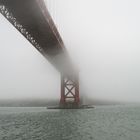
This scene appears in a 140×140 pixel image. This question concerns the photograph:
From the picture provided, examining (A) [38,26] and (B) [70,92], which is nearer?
(A) [38,26]

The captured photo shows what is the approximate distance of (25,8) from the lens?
23.5 metres

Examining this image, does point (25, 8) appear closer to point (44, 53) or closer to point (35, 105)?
point (44, 53)

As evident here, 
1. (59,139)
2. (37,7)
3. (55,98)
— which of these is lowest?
(59,139)

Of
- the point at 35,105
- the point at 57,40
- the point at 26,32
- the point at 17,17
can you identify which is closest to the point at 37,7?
the point at 17,17

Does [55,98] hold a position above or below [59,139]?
above


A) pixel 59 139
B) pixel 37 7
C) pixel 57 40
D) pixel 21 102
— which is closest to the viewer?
pixel 59 139

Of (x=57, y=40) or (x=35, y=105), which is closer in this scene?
(x=57, y=40)

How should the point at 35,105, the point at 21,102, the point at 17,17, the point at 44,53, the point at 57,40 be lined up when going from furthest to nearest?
the point at 21,102 → the point at 35,105 → the point at 44,53 → the point at 57,40 → the point at 17,17

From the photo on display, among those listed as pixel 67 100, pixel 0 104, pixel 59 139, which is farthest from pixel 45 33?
pixel 0 104

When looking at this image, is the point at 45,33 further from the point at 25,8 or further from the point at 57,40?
the point at 25,8

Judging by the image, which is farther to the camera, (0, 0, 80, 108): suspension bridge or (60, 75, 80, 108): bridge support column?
(60, 75, 80, 108): bridge support column

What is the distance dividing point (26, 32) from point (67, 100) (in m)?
29.2

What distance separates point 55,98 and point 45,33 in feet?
179

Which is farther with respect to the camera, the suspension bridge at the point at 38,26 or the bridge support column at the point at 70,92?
the bridge support column at the point at 70,92
